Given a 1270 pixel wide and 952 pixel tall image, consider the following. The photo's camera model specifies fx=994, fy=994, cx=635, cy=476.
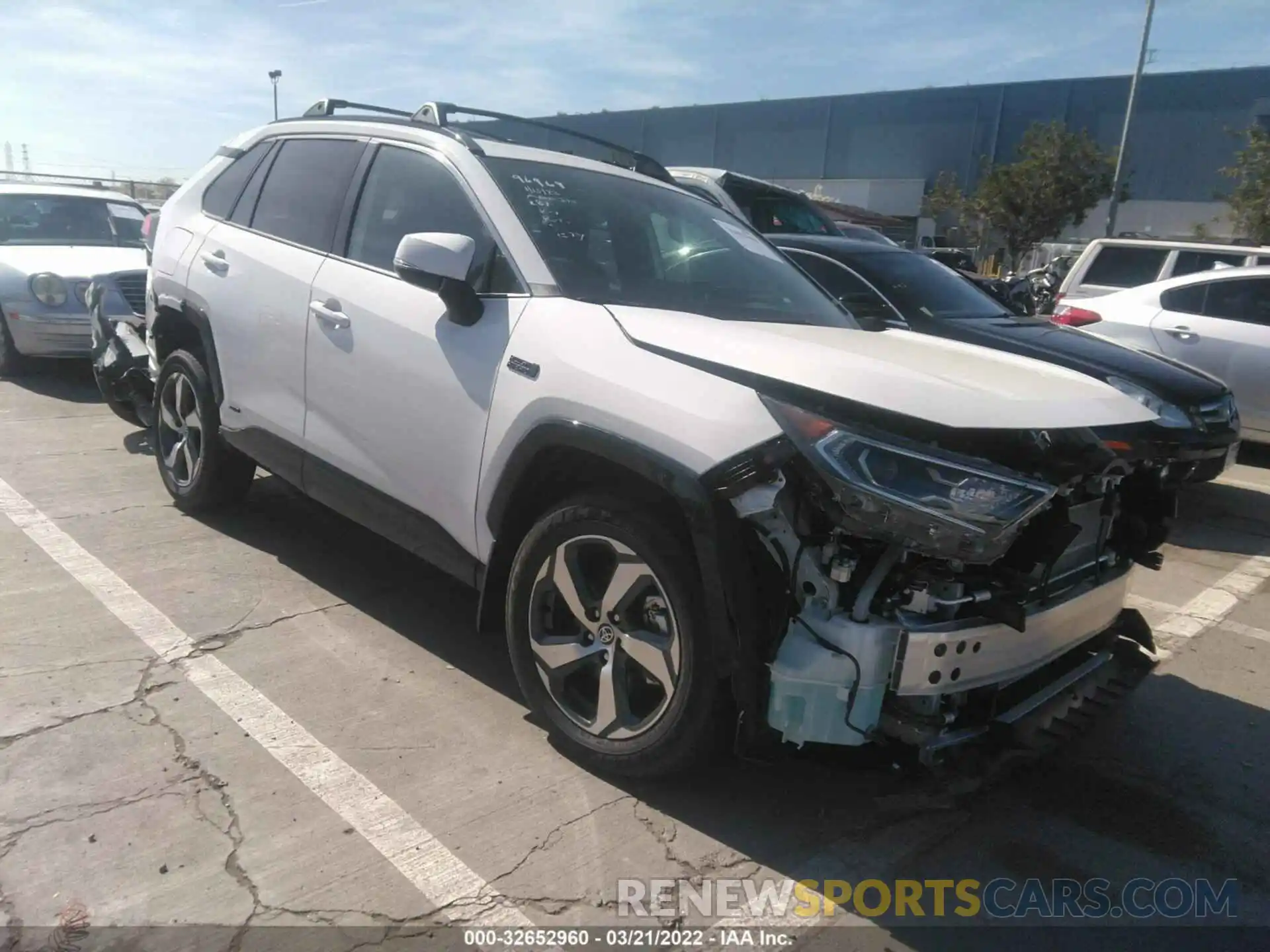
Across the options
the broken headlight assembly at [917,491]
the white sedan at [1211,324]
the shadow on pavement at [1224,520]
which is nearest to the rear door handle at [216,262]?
the broken headlight assembly at [917,491]

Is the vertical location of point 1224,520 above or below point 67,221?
below

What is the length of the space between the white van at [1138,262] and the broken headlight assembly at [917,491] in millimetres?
7892

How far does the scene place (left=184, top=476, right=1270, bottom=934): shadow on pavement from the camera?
2.80 meters

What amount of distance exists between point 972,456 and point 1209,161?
46767mm

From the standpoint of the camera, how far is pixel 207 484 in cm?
495

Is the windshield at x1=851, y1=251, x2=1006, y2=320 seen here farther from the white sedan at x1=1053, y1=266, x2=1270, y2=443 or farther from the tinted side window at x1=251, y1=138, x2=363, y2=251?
the tinted side window at x1=251, y1=138, x2=363, y2=251

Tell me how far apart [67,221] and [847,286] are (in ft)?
24.4

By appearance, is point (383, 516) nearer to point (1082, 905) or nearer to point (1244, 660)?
point (1082, 905)

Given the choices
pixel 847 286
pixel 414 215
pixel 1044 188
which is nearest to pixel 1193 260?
pixel 847 286

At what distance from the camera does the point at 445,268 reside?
10.3 feet

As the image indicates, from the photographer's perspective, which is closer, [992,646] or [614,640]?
[992,646]

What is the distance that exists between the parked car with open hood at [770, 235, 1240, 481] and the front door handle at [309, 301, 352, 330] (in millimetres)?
2191

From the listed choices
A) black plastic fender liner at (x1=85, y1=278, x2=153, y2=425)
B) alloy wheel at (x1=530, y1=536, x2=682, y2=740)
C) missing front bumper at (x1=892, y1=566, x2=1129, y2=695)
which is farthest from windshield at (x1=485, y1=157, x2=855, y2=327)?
black plastic fender liner at (x1=85, y1=278, x2=153, y2=425)

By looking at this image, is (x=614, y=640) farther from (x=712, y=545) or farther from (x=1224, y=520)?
(x=1224, y=520)
